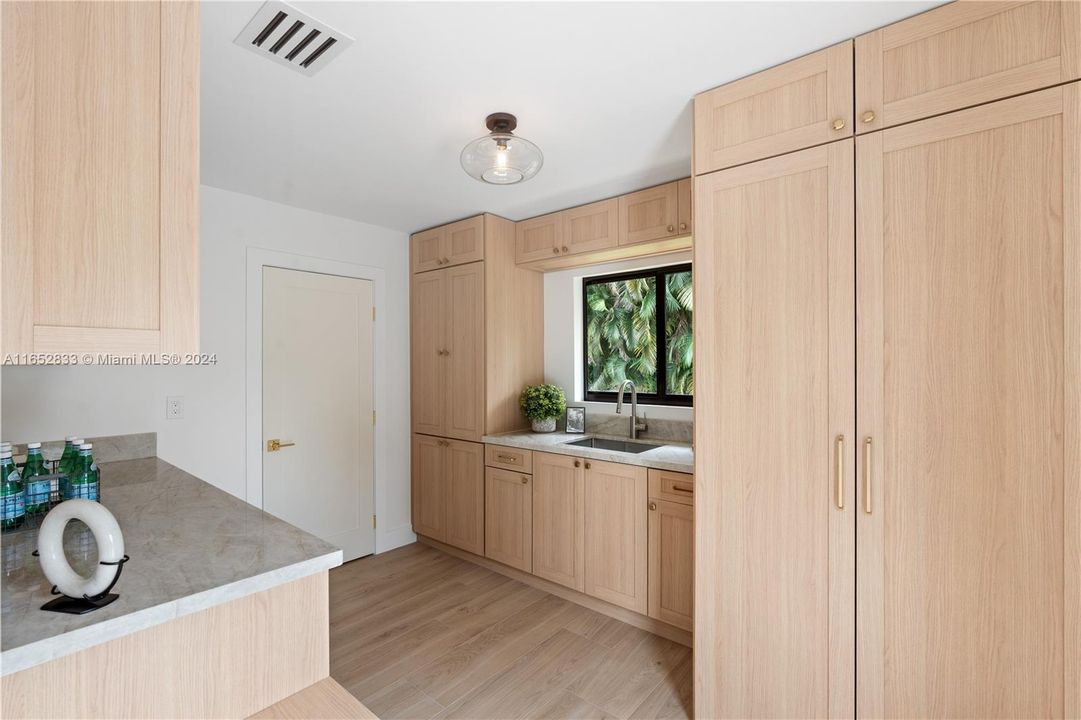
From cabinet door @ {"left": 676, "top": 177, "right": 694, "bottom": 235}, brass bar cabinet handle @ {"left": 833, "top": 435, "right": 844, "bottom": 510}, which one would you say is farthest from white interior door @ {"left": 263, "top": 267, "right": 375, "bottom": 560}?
brass bar cabinet handle @ {"left": 833, "top": 435, "right": 844, "bottom": 510}

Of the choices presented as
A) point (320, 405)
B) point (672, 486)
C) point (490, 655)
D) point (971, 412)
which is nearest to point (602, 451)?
point (672, 486)

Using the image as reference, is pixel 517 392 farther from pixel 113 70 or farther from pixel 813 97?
pixel 113 70

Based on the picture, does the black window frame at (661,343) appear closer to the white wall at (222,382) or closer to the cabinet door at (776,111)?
the cabinet door at (776,111)

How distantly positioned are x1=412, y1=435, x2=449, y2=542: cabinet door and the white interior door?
329 millimetres

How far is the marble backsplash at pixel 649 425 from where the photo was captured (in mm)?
2984

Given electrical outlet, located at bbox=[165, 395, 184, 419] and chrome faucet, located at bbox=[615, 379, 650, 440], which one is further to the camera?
chrome faucet, located at bbox=[615, 379, 650, 440]

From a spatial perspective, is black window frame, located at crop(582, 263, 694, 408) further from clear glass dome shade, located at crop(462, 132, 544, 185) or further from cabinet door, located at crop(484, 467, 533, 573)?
clear glass dome shade, located at crop(462, 132, 544, 185)

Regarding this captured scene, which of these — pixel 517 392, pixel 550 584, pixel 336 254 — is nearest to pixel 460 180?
pixel 336 254

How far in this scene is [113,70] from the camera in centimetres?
96

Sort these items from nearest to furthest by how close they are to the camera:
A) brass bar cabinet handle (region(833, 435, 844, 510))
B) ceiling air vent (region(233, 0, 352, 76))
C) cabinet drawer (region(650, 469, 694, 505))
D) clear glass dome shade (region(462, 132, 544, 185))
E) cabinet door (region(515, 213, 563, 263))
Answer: ceiling air vent (region(233, 0, 352, 76)) → brass bar cabinet handle (region(833, 435, 844, 510)) → clear glass dome shade (region(462, 132, 544, 185)) → cabinet drawer (region(650, 469, 694, 505)) → cabinet door (region(515, 213, 563, 263))

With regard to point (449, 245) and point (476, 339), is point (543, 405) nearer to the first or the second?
point (476, 339)

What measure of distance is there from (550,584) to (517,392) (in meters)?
1.24

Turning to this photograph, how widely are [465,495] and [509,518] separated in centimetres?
42

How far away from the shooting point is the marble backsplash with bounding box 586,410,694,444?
117 inches
